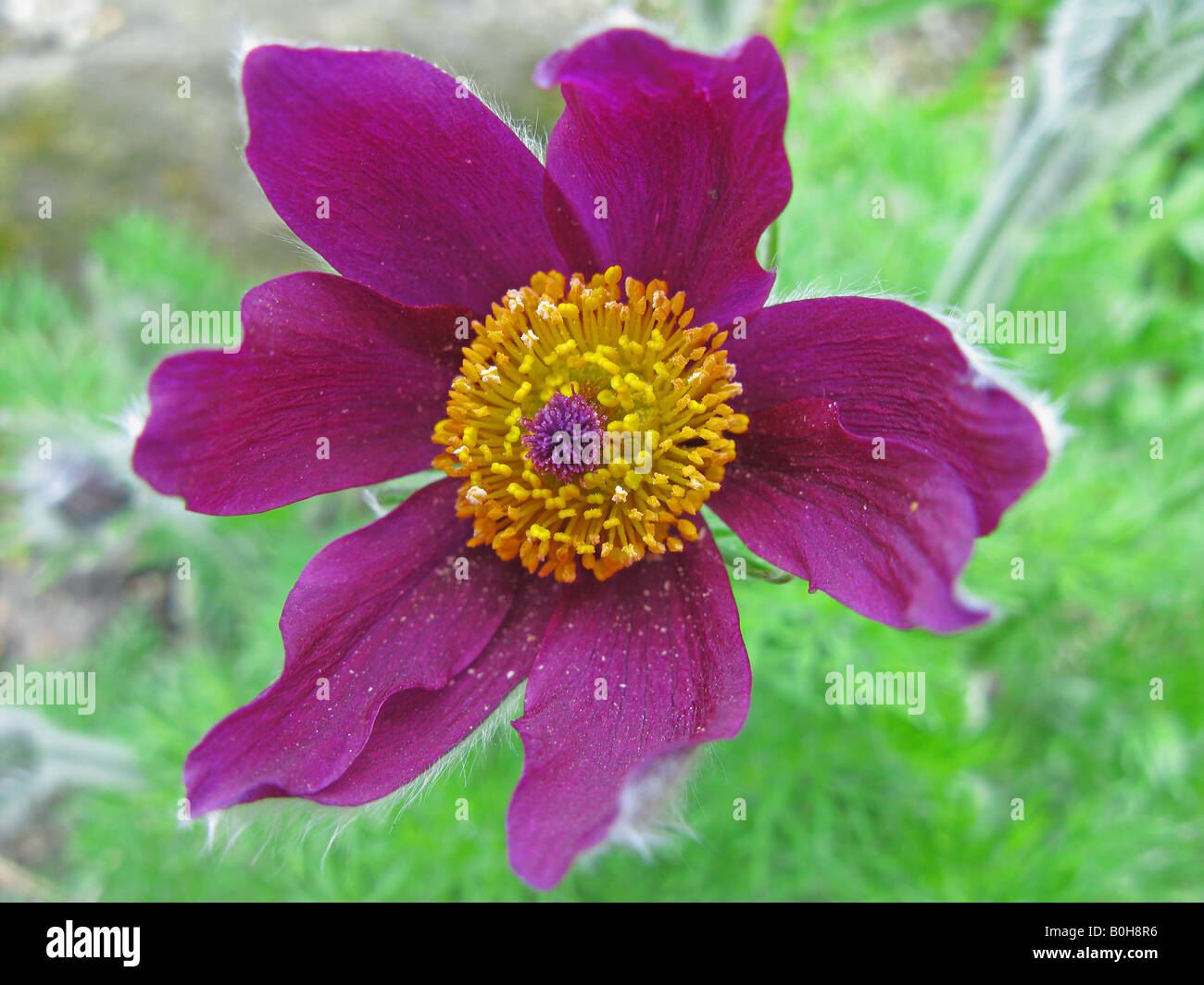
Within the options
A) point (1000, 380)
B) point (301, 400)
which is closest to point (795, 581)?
point (1000, 380)

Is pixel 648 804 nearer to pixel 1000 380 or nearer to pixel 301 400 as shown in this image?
pixel 1000 380

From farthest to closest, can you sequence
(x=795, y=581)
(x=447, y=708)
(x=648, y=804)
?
(x=795, y=581)
(x=447, y=708)
(x=648, y=804)

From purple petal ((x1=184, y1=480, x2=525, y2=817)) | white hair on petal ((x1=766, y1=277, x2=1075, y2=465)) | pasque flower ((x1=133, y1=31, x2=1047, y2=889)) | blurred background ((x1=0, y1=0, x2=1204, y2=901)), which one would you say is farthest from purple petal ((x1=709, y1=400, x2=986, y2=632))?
purple petal ((x1=184, y1=480, x2=525, y2=817))

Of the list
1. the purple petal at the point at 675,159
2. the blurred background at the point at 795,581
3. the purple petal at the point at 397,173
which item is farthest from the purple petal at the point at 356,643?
the purple petal at the point at 675,159

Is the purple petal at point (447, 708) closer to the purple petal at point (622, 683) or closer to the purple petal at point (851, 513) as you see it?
the purple petal at point (622, 683)
